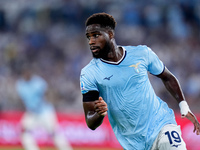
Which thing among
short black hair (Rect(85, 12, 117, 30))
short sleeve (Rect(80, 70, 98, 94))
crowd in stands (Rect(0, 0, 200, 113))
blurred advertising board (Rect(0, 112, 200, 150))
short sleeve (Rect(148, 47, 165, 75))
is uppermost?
crowd in stands (Rect(0, 0, 200, 113))

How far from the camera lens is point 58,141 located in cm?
1273

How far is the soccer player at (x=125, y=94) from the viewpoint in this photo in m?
5.23

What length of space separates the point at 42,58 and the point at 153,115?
13.0 meters

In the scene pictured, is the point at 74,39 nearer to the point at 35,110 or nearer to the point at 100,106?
the point at 35,110

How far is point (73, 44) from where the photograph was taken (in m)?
18.2

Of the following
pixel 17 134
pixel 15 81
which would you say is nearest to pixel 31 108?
pixel 17 134

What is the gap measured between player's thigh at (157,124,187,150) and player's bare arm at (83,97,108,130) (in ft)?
2.52

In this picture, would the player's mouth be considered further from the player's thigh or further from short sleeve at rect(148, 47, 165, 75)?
the player's thigh

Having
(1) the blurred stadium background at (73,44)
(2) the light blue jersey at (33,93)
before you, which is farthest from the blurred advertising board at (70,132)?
(2) the light blue jersey at (33,93)

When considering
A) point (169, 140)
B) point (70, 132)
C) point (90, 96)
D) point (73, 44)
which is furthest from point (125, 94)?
point (73, 44)

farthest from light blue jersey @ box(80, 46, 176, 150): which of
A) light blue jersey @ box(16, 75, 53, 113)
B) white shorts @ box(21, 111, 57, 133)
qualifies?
light blue jersey @ box(16, 75, 53, 113)

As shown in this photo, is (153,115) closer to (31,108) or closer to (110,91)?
(110,91)

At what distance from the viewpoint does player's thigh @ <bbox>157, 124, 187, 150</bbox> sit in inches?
202

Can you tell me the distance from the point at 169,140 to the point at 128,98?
0.68 metres
